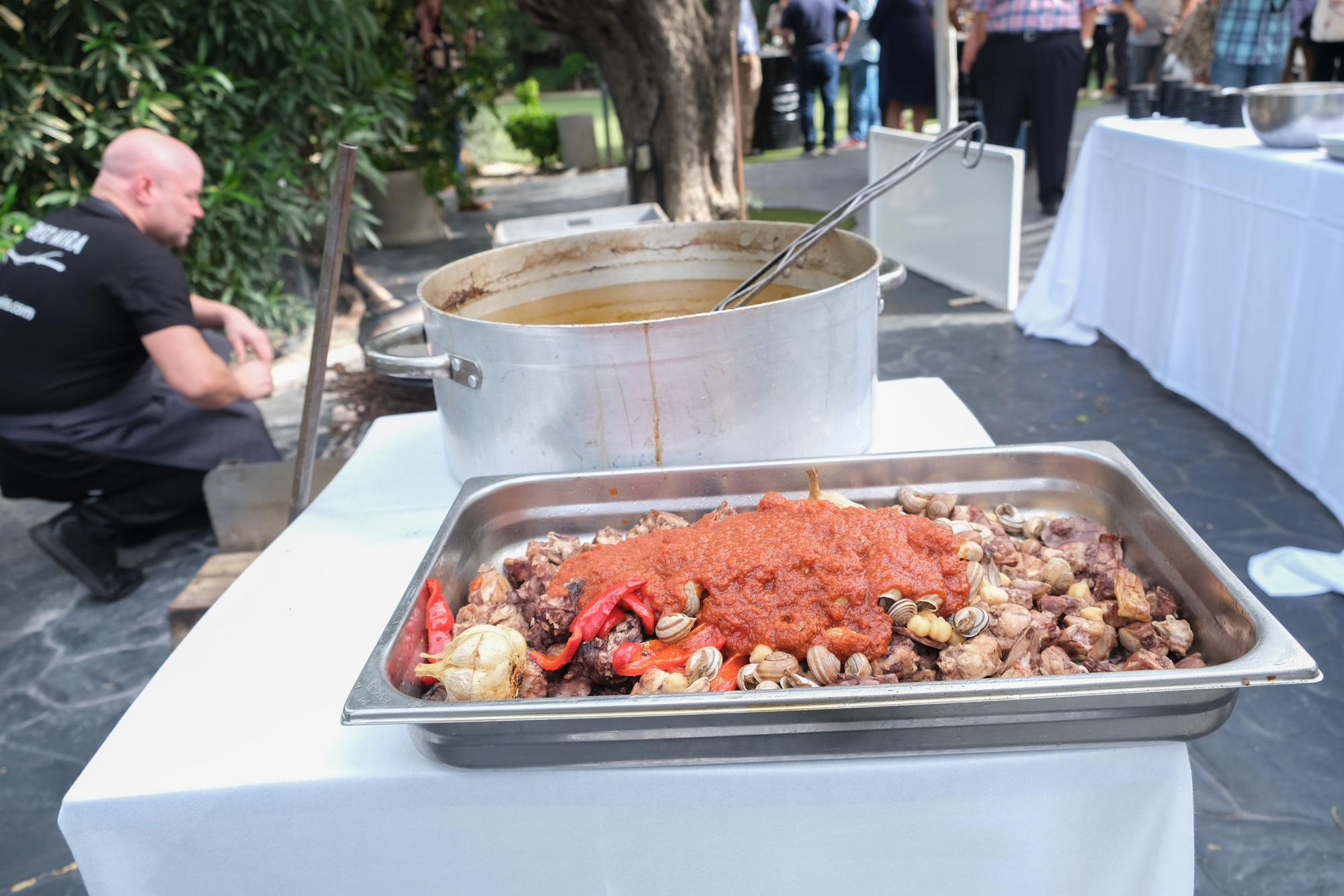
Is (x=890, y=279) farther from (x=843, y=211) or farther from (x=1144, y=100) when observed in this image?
(x=1144, y=100)

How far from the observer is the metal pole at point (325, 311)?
167cm

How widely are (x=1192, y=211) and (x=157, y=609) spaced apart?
14.4 ft

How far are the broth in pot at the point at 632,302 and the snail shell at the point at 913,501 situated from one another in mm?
819

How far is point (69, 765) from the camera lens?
8.63ft

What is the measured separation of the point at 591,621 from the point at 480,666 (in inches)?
6.5

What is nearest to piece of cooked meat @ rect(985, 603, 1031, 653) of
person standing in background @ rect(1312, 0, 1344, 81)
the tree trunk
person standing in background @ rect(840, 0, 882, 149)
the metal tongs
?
the metal tongs

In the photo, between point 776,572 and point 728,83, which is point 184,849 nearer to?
point 776,572

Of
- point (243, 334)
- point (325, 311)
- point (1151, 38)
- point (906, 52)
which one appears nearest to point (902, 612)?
point (325, 311)

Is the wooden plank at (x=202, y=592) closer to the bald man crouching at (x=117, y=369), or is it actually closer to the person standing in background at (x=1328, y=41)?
the bald man crouching at (x=117, y=369)

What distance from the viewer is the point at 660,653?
3.85ft

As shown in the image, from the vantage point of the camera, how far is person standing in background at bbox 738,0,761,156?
35.5 feet

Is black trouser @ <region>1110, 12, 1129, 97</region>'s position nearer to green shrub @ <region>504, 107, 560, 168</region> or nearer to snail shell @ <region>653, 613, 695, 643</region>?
green shrub @ <region>504, 107, 560, 168</region>

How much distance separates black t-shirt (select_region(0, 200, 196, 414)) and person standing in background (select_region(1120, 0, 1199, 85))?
29.3 ft

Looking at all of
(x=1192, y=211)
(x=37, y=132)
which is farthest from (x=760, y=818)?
(x=37, y=132)
